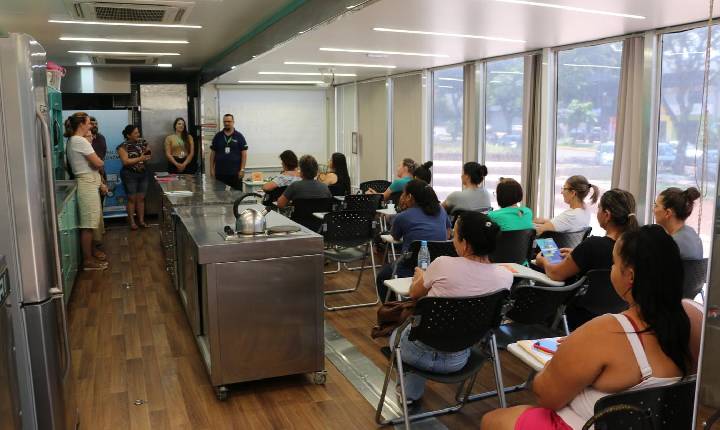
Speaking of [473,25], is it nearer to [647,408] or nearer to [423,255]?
[423,255]

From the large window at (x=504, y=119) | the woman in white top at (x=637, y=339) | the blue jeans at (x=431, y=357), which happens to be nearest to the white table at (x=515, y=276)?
the blue jeans at (x=431, y=357)

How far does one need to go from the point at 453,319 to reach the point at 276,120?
10.3 m

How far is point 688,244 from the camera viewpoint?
11.9 feet

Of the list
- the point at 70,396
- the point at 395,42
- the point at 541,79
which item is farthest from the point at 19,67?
the point at 541,79

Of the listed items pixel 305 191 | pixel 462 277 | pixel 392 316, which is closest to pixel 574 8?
pixel 462 277

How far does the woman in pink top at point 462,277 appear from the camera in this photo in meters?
2.92

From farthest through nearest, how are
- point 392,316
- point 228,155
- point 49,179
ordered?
point 228,155 → point 392,316 → point 49,179

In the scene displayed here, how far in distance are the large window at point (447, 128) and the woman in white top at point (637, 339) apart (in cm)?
714

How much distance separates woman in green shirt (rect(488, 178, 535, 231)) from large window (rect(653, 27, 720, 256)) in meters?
1.65

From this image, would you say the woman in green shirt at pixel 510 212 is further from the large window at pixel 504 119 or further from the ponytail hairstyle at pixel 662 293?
the large window at pixel 504 119

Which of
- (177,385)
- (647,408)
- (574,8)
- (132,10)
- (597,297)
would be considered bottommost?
(177,385)

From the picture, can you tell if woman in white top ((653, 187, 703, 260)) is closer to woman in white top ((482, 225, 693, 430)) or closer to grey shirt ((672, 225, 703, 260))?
grey shirt ((672, 225, 703, 260))

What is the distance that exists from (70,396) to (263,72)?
722 centimetres

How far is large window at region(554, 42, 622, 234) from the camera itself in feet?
21.0
